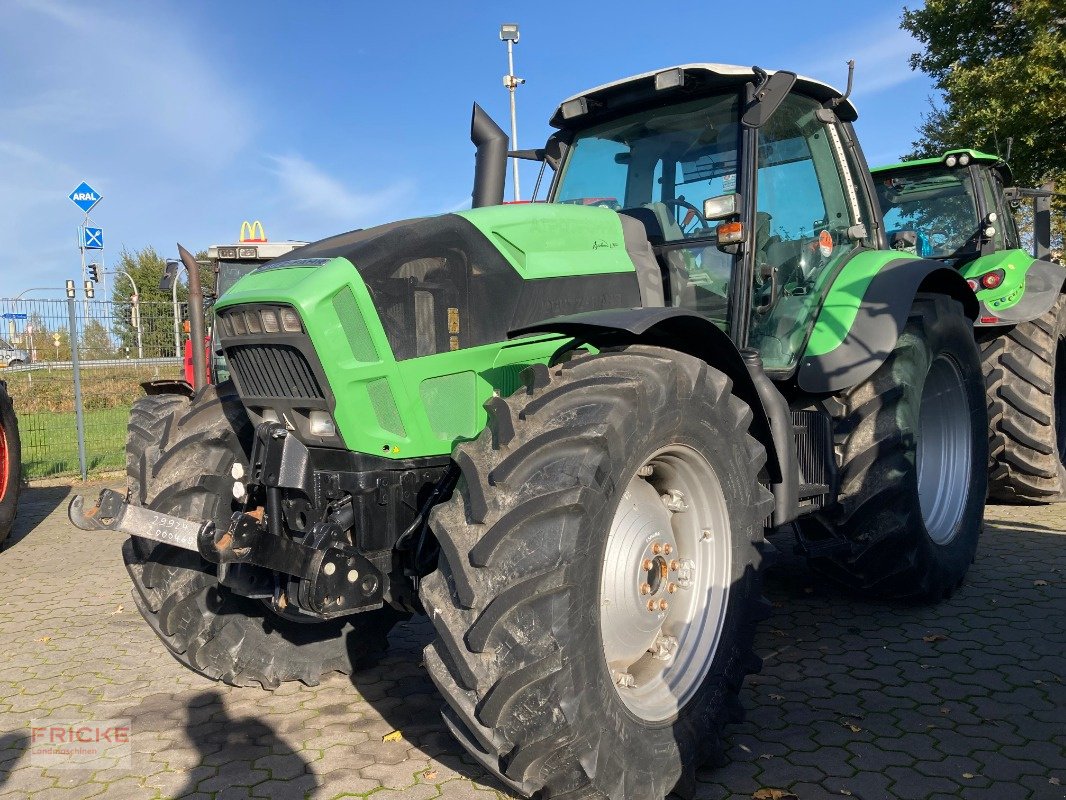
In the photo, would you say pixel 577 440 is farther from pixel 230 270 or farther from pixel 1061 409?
pixel 230 270

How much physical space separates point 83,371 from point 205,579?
10.2m

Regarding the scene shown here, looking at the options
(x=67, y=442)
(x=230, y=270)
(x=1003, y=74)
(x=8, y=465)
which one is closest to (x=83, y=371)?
(x=67, y=442)

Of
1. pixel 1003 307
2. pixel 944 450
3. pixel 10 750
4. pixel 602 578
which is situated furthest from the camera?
pixel 1003 307

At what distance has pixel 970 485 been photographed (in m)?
5.08

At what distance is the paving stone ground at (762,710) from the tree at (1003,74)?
10537 mm

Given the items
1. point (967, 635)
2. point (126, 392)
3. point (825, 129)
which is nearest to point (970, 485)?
point (967, 635)

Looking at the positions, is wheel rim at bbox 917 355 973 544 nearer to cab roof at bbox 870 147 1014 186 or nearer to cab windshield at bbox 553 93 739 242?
cab windshield at bbox 553 93 739 242

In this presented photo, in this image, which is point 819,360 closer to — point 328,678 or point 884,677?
point 884,677

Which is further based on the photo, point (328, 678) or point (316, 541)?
point (328, 678)

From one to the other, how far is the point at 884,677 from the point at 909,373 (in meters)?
1.48

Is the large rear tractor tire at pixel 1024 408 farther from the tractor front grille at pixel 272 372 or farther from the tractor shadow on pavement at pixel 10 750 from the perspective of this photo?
the tractor shadow on pavement at pixel 10 750

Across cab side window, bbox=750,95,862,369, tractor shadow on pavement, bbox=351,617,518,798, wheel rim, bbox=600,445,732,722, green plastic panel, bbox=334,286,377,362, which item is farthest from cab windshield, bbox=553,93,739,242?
tractor shadow on pavement, bbox=351,617,518,798

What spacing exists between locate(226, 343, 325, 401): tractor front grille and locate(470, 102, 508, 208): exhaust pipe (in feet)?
4.22

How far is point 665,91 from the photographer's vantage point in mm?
4023
